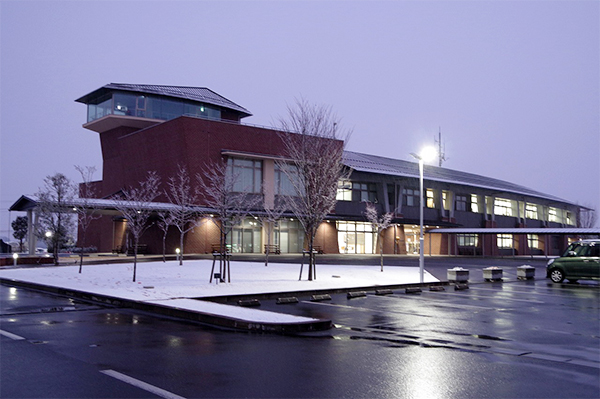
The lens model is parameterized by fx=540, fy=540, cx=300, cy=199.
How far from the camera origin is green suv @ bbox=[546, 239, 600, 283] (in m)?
23.8

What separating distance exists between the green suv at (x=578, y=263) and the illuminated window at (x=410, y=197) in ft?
117

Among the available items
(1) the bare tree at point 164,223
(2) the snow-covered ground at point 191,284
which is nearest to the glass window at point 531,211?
(1) the bare tree at point 164,223

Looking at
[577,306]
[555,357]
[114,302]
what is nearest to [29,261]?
[114,302]

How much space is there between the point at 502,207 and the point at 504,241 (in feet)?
18.9

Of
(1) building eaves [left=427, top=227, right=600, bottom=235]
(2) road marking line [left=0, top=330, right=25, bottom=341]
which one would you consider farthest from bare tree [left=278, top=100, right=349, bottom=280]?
(1) building eaves [left=427, top=227, right=600, bottom=235]

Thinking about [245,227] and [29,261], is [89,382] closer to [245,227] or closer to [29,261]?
[29,261]

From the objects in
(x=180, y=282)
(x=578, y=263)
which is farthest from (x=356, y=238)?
(x=180, y=282)

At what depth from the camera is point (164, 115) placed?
56000 mm

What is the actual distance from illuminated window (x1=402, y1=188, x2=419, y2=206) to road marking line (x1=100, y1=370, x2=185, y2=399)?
55597mm

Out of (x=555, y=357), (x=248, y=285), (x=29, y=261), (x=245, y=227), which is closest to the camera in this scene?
(x=555, y=357)

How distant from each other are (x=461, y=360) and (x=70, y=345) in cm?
636

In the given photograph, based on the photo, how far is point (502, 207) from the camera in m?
73.1

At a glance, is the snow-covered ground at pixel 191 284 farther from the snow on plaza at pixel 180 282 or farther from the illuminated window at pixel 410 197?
the illuminated window at pixel 410 197

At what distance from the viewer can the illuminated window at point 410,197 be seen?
61312 millimetres
